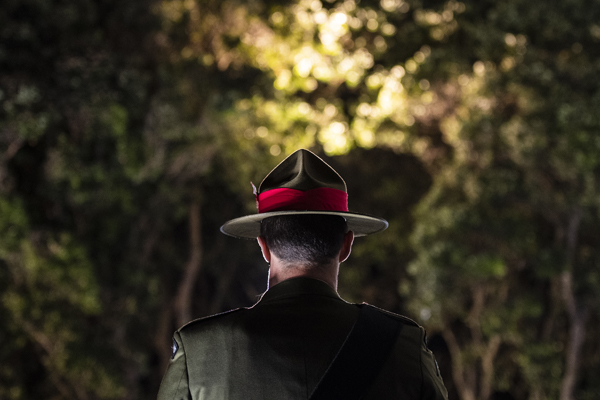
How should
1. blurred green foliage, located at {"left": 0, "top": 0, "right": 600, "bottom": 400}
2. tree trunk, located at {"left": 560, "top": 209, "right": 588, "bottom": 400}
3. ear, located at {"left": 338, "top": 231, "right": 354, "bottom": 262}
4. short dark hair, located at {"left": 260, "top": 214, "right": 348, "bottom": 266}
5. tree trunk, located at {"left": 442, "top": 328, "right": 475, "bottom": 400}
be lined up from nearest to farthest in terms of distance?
short dark hair, located at {"left": 260, "top": 214, "right": 348, "bottom": 266} → ear, located at {"left": 338, "top": 231, "right": 354, "bottom": 262} → blurred green foliage, located at {"left": 0, "top": 0, "right": 600, "bottom": 400} → tree trunk, located at {"left": 560, "top": 209, "right": 588, "bottom": 400} → tree trunk, located at {"left": 442, "top": 328, "right": 475, "bottom": 400}

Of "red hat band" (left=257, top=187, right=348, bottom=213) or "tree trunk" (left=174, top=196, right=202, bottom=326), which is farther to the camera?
"tree trunk" (left=174, top=196, right=202, bottom=326)

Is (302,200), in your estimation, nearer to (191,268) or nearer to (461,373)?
(461,373)

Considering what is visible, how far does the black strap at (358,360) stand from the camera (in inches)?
58.2

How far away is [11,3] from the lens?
316 inches

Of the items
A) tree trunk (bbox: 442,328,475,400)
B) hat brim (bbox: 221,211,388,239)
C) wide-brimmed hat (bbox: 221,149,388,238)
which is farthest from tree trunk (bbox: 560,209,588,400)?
wide-brimmed hat (bbox: 221,149,388,238)

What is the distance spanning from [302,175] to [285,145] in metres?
10.4

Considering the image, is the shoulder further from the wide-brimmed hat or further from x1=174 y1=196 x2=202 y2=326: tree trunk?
x1=174 y1=196 x2=202 y2=326: tree trunk

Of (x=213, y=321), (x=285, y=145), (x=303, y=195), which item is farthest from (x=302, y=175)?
(x=285, y=145)

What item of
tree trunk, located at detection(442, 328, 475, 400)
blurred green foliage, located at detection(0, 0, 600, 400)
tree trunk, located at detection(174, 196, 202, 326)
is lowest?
tree trunk, located at detection(442, 328, 475, 400)

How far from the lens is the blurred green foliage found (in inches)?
345

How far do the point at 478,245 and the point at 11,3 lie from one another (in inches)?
318

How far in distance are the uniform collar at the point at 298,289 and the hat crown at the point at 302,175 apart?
0.96 ft

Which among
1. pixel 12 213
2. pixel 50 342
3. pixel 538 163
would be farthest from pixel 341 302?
pixel 538 163

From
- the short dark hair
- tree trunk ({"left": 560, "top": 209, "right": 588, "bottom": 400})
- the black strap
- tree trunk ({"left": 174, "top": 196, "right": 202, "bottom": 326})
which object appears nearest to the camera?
the black strap
